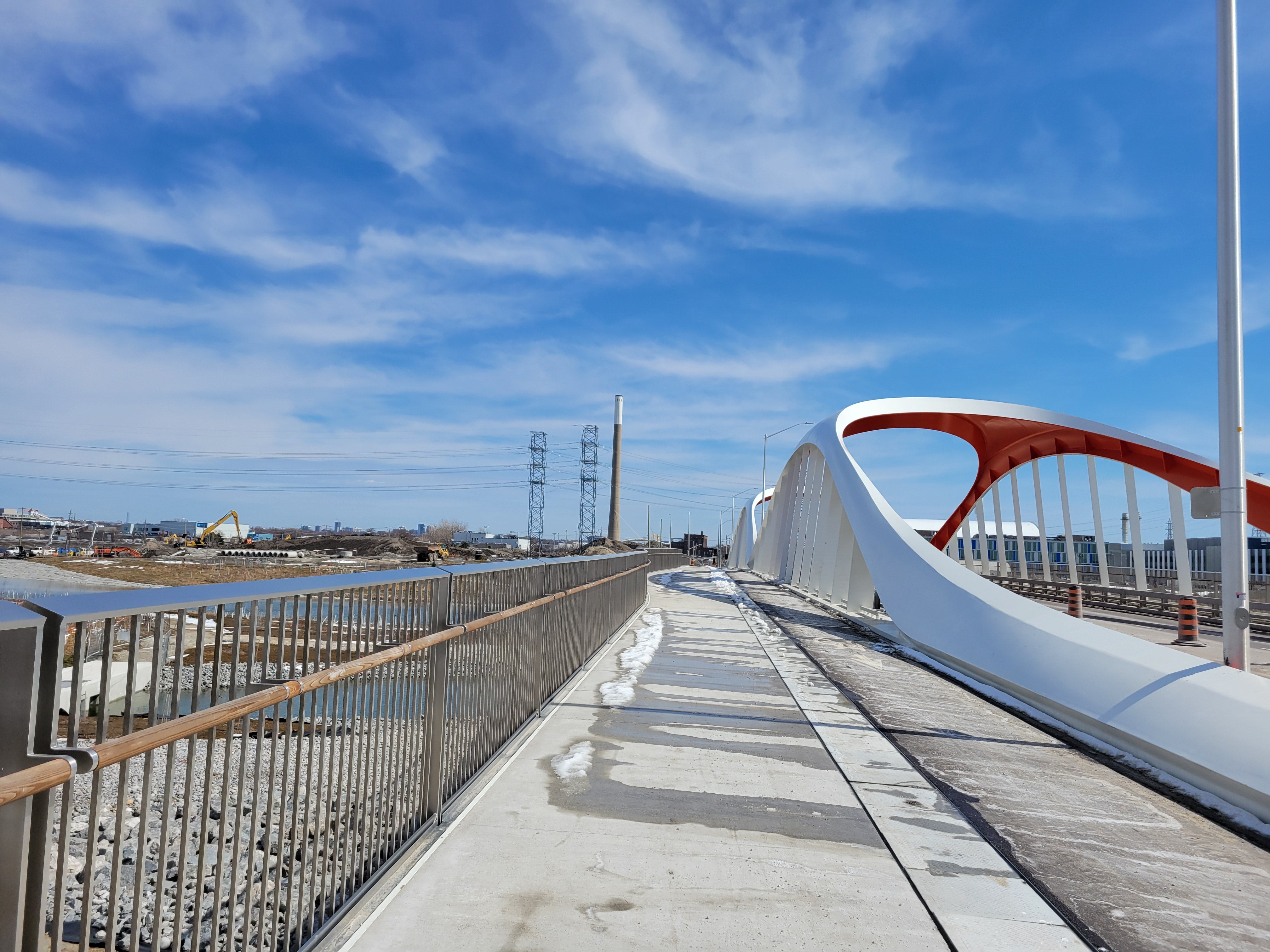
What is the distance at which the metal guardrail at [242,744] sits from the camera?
6.41 ft

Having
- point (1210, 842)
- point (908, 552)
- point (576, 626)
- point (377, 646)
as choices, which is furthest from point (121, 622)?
point (908, 552)

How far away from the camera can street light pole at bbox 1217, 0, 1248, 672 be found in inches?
337

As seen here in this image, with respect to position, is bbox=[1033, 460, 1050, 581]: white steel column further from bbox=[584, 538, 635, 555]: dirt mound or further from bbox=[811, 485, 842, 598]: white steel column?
bbox=[584, 538, 635, 555]: dirt mound

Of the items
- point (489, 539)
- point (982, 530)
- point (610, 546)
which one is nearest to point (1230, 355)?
point (982, 530)

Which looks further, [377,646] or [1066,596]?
[1066,596]

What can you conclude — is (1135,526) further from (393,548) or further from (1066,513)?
(393,548)

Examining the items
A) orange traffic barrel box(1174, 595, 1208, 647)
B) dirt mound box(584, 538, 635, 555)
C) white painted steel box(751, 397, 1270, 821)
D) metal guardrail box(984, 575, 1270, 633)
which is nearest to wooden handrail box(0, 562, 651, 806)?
white painted steel box(751, 397, 1270, 821)

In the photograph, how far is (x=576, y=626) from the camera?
9656 mm

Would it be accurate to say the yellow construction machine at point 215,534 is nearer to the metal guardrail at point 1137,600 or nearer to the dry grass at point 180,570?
the dry grass at point 180,570

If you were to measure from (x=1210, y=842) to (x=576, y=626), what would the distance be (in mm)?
6251

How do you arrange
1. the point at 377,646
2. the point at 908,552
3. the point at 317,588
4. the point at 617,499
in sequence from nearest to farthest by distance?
the point at 317,588 < the point at 377,646 < the point at 908,552 < the point at 617,499

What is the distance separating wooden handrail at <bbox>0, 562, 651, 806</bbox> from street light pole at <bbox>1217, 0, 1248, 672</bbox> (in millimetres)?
8227

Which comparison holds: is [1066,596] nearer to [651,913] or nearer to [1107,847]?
[1107,847]

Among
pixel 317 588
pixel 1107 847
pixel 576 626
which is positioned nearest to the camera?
pixel 317 588
